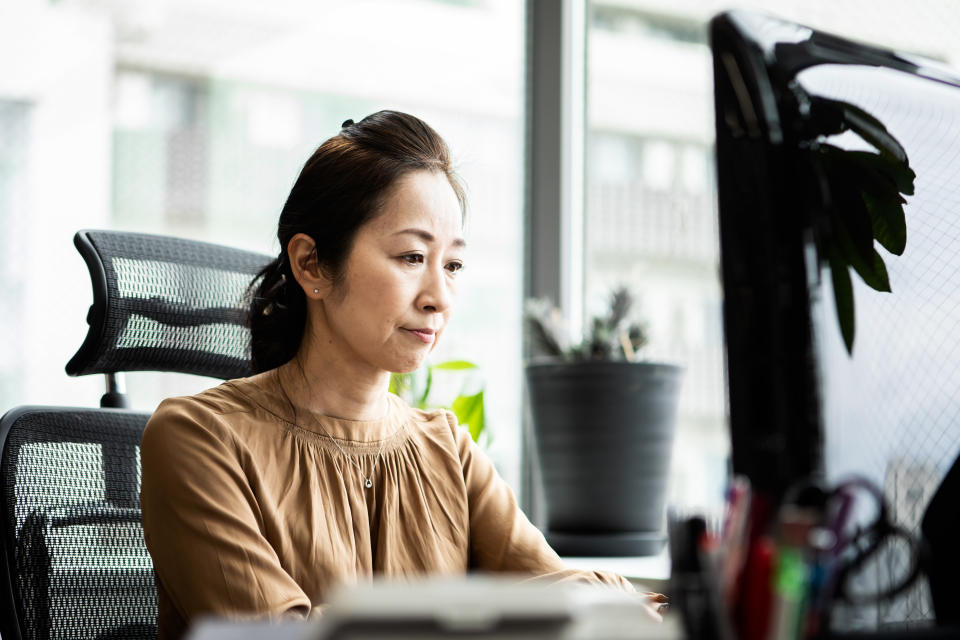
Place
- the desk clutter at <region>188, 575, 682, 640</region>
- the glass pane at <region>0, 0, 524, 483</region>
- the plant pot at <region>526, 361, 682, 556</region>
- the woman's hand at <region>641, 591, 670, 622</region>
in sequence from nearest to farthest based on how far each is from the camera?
1. the desk clutter at <region>188, 575, 682, 640</region>
2. the woman's hand at <region>641, 591, 670, 622</region>
3. the plant pot at <region>526, 361, 682, 556</region>
4. the glass pane at <region>0, 0, 524, 483</region>

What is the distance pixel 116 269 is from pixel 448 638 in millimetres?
1045

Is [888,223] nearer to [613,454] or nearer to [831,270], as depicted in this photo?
[831,270]

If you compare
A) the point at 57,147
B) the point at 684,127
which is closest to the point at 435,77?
the point at 684,127

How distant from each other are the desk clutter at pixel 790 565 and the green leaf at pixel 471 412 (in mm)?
1520

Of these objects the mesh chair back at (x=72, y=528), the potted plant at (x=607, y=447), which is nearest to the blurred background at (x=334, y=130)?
the potted plant at (x=607, y=447)

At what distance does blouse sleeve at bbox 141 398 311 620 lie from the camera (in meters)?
1.07

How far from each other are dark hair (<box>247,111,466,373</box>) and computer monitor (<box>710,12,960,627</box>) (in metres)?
0.74

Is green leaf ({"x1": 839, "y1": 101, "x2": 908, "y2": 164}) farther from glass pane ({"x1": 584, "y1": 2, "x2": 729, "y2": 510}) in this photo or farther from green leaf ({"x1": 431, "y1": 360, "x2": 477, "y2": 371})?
green leaf ({"x1": 431, "y1": 360, "x2": 477, "y2": 371})

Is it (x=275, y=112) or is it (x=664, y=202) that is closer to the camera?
(x=664, y=202)

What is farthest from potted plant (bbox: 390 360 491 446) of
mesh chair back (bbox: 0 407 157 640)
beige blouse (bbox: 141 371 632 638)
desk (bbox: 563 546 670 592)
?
mesh chair back (bbox: 0 407 157 640)

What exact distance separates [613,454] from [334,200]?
76 cm

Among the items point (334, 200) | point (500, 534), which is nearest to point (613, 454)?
point (500, 534)

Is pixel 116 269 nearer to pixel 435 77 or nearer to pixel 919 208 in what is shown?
pixel 919 208

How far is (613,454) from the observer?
5.99 ft
